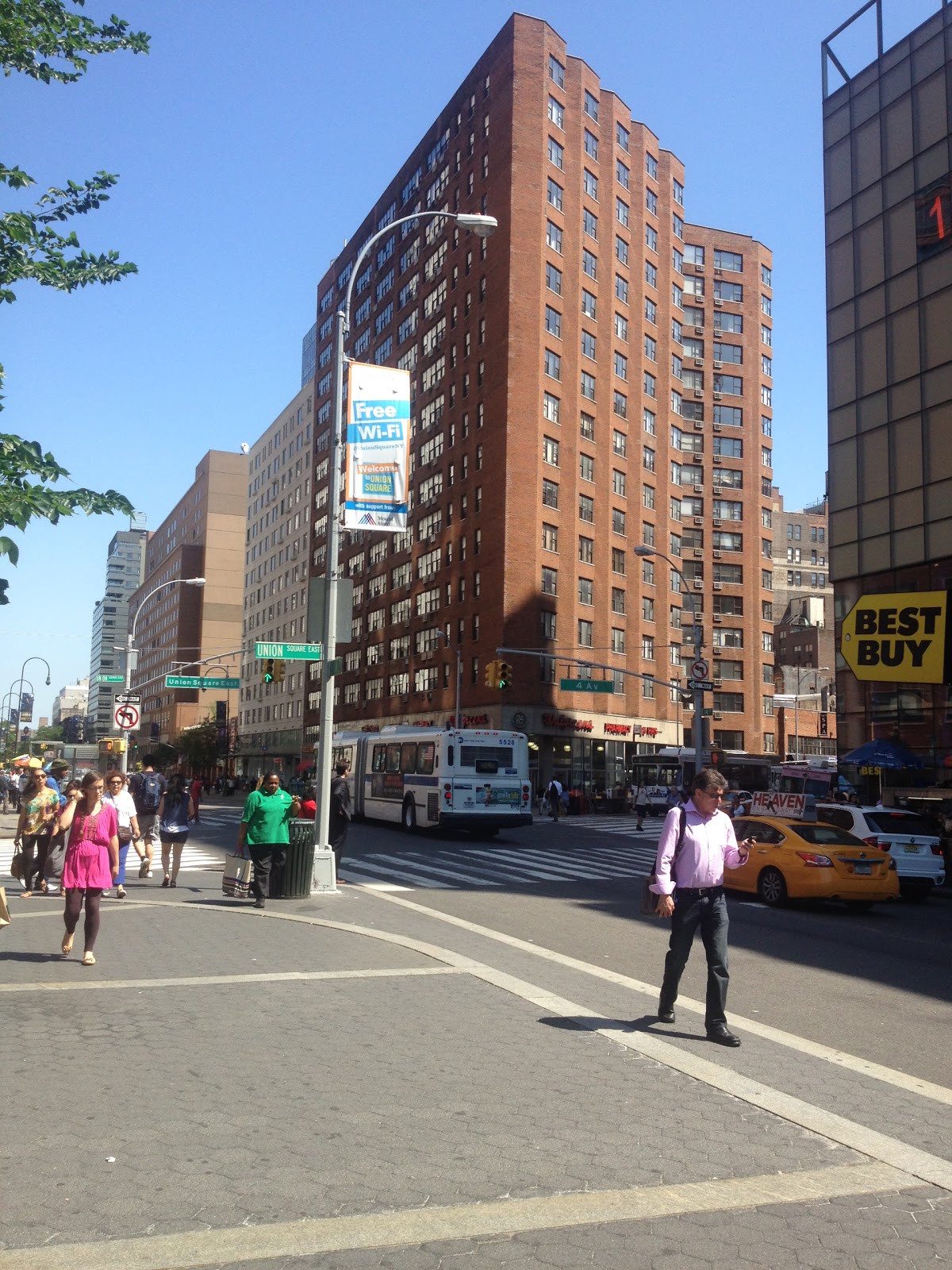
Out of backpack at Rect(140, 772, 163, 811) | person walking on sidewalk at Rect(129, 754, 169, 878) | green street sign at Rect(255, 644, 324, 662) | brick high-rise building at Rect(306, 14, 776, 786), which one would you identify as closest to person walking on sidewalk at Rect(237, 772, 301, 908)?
green street sign at Rect(255, 644, 324, 662)

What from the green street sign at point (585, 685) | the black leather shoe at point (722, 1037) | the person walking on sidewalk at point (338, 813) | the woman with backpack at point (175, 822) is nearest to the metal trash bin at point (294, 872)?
the woman with backpack at point (175, 822)

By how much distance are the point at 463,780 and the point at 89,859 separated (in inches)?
860

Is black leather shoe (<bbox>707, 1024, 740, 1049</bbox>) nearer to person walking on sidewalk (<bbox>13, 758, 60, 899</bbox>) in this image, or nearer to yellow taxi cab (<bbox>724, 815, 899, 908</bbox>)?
yellow taxi cab (<bbox>724, 815, 899, 908</bbox>)

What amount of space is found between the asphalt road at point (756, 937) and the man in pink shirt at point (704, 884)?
1.06 meters

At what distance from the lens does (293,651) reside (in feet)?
65.6

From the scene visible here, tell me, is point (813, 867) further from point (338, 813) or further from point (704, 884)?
point (704, 884)

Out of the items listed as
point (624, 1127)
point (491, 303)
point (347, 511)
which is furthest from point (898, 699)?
point (491, 303)

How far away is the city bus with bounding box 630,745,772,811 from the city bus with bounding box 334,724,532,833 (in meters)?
22.4

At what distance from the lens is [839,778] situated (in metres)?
36.6

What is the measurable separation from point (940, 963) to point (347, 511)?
35.3ft

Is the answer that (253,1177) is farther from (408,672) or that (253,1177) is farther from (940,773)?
(408,672)

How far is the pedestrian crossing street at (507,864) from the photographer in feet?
67.2

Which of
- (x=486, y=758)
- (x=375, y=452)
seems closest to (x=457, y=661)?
(x=486, y=758)

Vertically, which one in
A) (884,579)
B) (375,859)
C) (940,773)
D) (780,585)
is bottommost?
(375,859)
